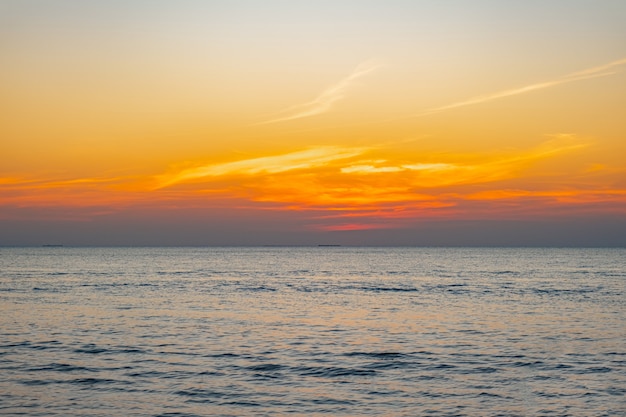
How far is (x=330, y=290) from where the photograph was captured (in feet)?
253

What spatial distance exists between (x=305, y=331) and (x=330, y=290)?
37.0 m

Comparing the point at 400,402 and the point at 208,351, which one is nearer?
the point at 400,402

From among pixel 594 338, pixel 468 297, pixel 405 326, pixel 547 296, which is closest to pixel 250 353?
pixel 405 326

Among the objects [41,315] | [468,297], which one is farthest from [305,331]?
[468,297]

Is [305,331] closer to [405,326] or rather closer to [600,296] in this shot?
[405,326]

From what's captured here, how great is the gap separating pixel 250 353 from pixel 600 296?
4635cm

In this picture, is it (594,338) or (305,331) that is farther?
(305,331)

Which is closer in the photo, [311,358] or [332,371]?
[332,371]

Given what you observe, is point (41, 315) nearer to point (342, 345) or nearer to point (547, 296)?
point (342, 345)

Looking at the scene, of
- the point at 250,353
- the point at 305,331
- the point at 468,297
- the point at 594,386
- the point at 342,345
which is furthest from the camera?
the point at 468,297

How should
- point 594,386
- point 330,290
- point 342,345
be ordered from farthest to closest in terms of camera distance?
point 330,290 < point 342,345 < point 594,386

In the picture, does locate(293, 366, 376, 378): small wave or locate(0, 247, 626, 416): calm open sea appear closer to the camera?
locate(0, 247, 626, 416): calm open sea

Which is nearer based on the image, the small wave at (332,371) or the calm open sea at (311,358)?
Answer: the calm open sea at (311,358)

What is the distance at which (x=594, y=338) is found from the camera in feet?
123
